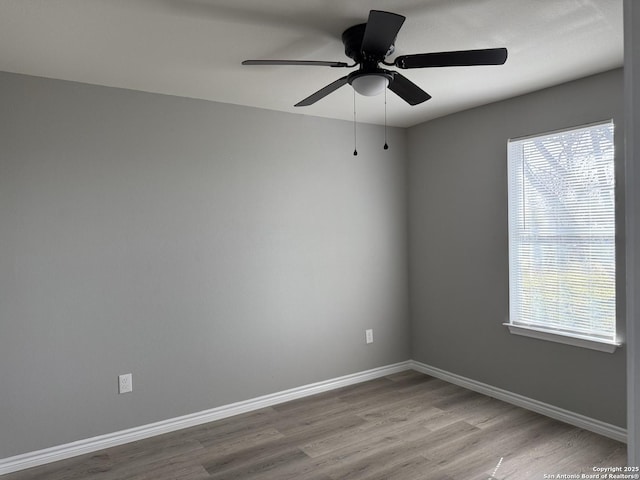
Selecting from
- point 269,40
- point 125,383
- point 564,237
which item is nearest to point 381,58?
point 269,40

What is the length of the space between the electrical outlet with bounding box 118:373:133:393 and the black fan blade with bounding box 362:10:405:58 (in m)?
2.60

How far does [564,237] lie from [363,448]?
205 cm

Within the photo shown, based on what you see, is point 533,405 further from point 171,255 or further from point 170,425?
point 171,255

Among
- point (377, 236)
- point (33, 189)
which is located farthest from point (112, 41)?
point (377, 236)

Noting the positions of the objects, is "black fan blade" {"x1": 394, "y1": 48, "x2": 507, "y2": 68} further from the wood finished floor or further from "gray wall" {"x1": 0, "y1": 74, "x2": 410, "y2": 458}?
the wood finished floor

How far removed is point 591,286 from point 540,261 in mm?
411

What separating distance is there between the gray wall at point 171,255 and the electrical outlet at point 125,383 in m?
0.03

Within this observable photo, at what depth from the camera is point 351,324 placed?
4.19m

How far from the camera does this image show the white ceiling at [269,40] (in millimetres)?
2049

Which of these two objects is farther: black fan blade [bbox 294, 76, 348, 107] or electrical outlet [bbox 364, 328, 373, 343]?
electrical outlet [bbox 364, 328, 373, 343]

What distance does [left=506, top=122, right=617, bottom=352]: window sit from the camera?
2996mm

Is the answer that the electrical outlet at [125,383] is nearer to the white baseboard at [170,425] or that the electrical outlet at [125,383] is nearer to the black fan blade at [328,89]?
the white baseboard at [170,425]

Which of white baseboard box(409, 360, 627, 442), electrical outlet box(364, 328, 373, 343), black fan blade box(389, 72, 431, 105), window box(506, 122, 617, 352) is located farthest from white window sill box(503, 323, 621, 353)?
black fan blade box(389, 72, 431, 105)

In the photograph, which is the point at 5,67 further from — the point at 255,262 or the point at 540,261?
the point at 540,261
